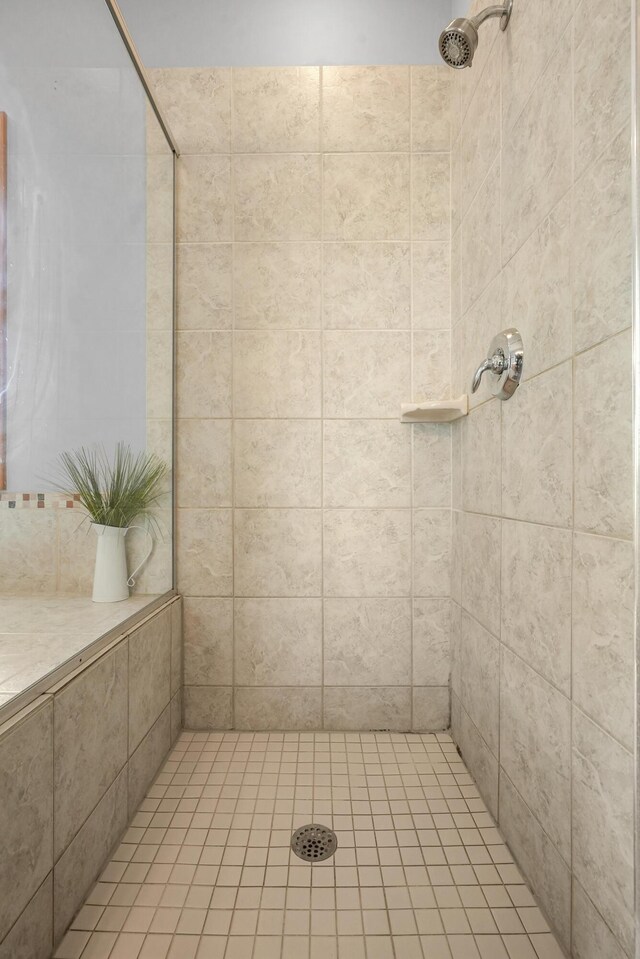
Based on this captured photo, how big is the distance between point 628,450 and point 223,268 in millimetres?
1285

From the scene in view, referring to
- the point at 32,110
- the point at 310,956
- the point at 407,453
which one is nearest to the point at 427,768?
the point at 310,956

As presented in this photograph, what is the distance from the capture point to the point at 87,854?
94 centimetres

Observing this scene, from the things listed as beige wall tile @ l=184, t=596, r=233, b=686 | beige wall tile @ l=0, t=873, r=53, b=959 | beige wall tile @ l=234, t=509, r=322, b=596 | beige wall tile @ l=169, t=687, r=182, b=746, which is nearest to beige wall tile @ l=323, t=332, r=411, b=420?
beige wall tile @ l=234, t=509, r=322, b=596

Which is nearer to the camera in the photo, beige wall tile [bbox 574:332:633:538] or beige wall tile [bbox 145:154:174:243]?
beige wall tile [bbox 574:332:633:538]

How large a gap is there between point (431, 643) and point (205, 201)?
153 centimetres

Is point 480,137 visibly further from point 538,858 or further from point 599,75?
point 538,858

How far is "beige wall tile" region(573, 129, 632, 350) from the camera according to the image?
0.66 meters

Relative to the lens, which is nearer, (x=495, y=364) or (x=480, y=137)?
(x=495, y=364)

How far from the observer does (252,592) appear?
154cm

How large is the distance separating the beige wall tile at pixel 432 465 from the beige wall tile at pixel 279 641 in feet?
1.54

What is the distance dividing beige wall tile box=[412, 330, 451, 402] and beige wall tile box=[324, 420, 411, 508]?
0.15 metres

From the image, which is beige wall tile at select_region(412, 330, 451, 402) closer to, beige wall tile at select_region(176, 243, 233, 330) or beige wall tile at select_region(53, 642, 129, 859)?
beige wall tile at select_region(176, 243, 233, 330)

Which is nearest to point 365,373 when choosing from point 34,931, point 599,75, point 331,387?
point 331,387

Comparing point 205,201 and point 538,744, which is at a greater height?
point 205,201
